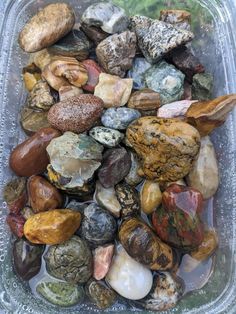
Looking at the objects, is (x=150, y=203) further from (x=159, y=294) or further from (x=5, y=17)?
(x=5, y=17)

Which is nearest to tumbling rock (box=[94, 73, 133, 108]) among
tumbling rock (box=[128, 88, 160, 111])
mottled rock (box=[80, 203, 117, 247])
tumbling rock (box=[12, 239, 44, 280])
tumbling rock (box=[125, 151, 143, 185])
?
tumbling rock (box=[128, 88, 160, 111])

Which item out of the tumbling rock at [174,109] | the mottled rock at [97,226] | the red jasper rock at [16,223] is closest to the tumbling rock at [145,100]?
the tumbling rock at [174,109]

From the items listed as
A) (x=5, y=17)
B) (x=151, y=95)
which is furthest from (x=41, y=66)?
(x=151, y=95)

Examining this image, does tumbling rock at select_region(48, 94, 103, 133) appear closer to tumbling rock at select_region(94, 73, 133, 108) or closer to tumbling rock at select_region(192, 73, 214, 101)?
tumbling rock at select_region(94, 73, 133, 108)

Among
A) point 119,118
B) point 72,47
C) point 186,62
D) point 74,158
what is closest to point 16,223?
point 74,158

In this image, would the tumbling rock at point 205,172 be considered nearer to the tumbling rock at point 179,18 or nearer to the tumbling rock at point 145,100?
the tumbling rock at point 145,100

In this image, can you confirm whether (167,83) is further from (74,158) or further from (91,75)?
(74,158)
